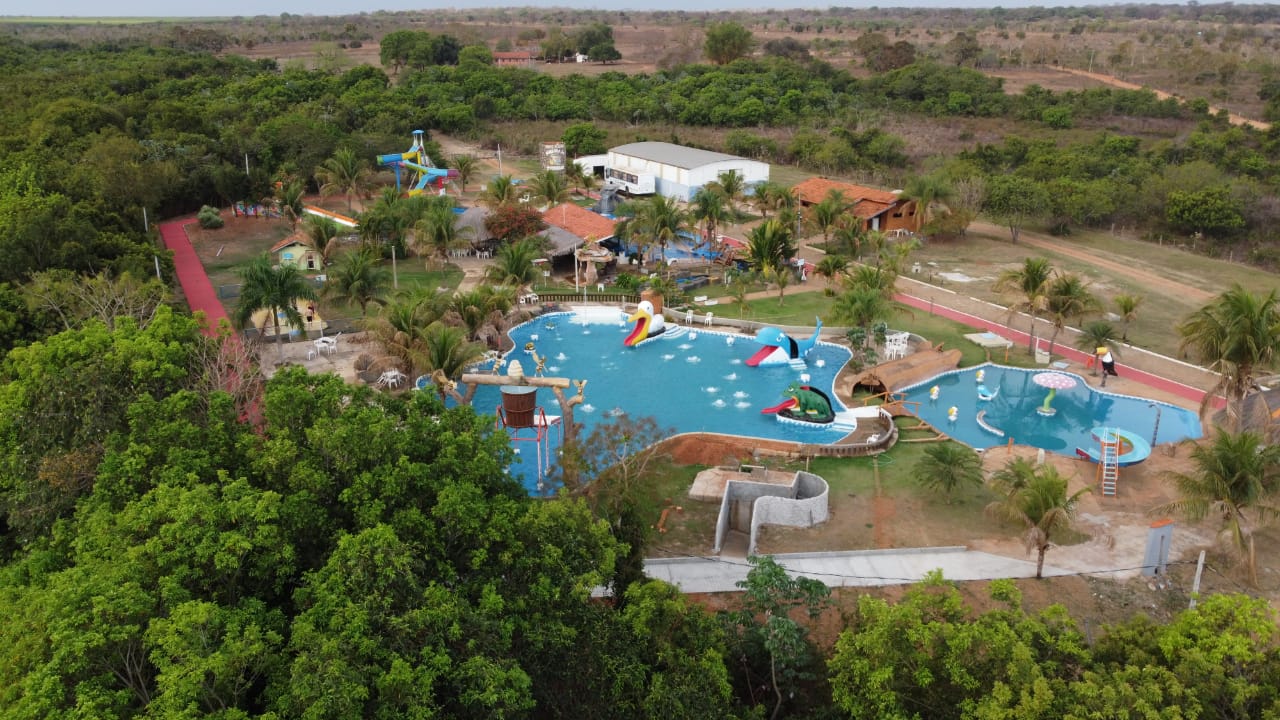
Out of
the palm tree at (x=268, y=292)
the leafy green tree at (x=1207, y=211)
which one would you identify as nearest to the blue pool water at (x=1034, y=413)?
the palm tree at (x=268, y=292)

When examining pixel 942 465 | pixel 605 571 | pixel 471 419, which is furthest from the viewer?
pixel 942 465

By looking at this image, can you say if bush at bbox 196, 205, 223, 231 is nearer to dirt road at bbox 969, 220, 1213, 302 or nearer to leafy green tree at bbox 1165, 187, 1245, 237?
dirt road at bbox 969, 220, 1213, 302

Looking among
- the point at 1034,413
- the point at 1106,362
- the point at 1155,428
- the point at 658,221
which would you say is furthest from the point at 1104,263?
the point at 658,221

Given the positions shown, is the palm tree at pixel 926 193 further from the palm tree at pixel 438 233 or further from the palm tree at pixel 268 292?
the palm tree at pixel 268 292

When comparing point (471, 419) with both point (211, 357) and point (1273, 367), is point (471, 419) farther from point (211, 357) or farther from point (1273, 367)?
point (1273, 367)

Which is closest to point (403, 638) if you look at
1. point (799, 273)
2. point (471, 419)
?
point (471, 419)

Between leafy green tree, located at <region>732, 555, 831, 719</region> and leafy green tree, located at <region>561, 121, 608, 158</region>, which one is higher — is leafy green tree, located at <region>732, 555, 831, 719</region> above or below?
below

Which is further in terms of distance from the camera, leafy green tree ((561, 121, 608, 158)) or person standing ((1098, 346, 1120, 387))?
leafy green tree ((561, 121, 608, 158))

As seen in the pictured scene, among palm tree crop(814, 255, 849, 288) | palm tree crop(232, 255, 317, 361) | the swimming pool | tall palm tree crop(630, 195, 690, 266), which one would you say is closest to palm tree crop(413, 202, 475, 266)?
the swimming pool
